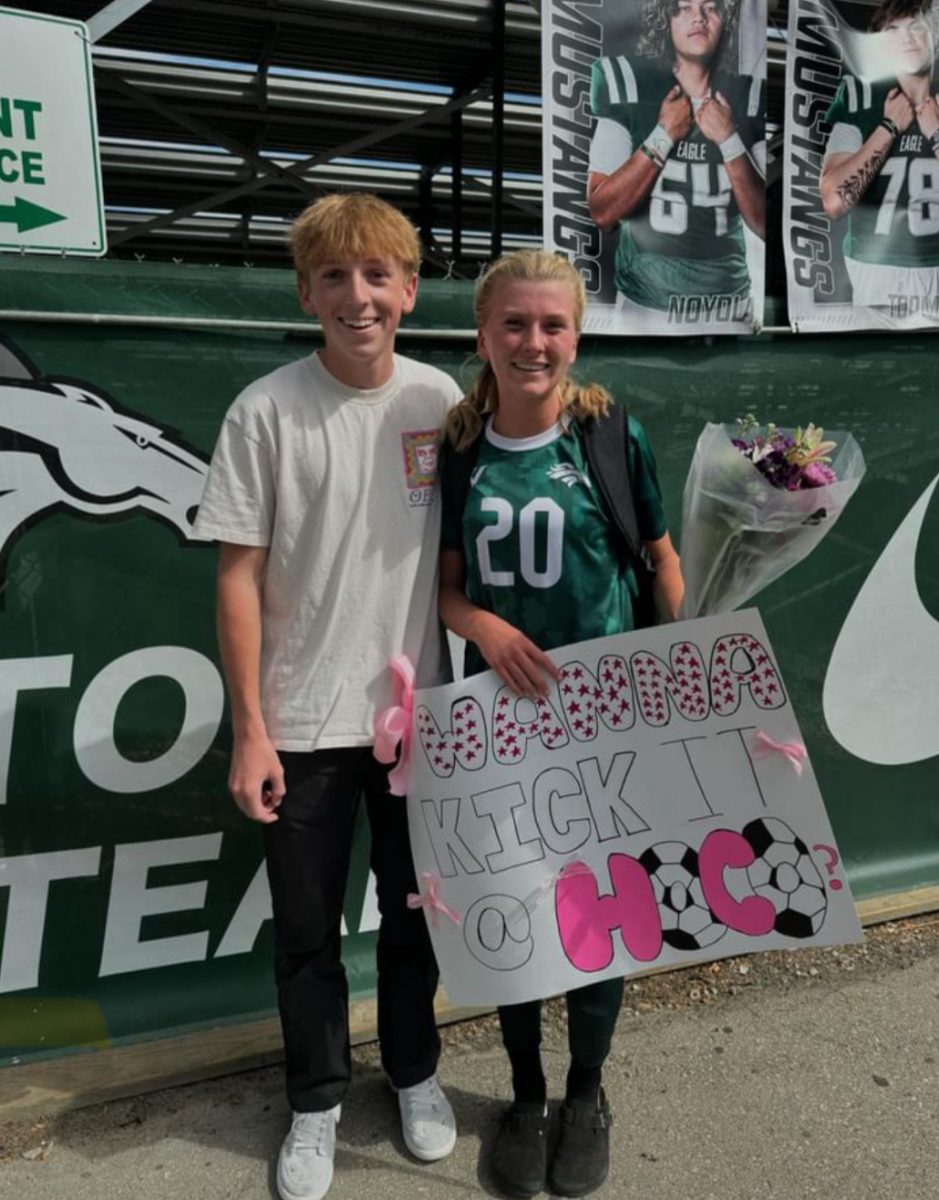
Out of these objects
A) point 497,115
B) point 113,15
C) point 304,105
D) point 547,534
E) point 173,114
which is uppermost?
point 304,105

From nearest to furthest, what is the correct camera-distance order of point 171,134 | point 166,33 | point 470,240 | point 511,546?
point 511,546, point 166,33, point 171,134, point 470,240

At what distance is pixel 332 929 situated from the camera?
2.04m

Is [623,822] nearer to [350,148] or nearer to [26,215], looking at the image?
[26,215]

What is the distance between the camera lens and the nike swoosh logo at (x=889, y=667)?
3.02m

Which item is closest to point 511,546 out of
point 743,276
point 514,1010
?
point 514,1010

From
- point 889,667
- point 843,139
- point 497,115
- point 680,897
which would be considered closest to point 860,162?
point 843,139

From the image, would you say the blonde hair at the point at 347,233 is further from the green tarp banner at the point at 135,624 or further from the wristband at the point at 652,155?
the wristband at the point at 652,155

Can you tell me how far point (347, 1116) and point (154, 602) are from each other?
52.7 inches

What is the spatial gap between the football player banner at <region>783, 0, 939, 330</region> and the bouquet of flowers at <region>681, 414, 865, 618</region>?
3.76 feet

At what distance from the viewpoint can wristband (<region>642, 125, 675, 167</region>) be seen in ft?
8.29

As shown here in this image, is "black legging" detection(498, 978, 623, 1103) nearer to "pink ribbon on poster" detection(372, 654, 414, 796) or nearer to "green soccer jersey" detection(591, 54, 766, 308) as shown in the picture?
"pink ribbon on poster" detection(372, 654, 414, 796)

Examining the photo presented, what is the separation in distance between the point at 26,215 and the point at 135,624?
95 cm

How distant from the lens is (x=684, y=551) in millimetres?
1847

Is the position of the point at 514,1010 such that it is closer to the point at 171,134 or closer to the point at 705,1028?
the point at 705,1028
